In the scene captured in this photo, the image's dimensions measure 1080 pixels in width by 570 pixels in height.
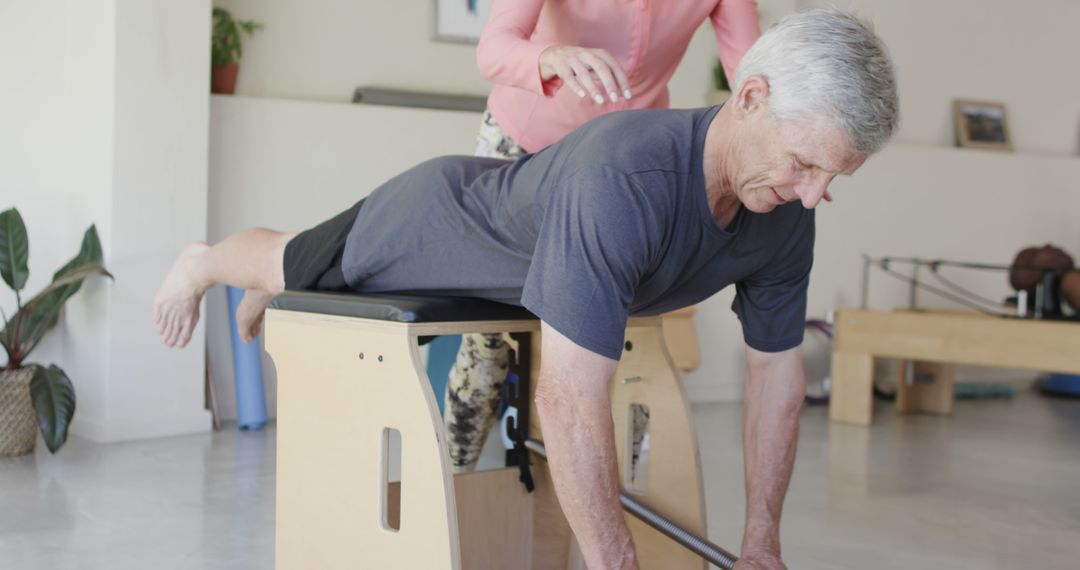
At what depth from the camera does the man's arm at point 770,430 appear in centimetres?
180

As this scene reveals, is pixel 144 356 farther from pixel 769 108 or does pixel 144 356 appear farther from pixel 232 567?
pixel 769 108

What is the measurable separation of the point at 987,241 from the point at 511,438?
4.55 m

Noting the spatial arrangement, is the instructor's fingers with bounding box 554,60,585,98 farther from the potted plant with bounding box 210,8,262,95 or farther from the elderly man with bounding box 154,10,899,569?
the potted plant with bounding box 210,8,262,95

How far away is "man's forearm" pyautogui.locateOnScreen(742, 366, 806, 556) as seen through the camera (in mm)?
1797

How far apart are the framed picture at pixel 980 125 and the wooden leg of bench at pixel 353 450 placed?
503 centimetres

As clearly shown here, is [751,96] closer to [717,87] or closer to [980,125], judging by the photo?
[717,87]

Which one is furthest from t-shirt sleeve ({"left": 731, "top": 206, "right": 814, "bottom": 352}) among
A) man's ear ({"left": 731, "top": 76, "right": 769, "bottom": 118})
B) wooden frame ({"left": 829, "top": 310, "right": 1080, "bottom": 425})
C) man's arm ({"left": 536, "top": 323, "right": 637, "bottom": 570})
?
wooden frame ({"left": 829, "top": 310, "right": 1080, "bottom": 425})

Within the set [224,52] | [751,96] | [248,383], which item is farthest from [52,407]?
[751,96]

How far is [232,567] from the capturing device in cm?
234

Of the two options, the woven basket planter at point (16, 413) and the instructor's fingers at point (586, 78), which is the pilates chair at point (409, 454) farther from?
the woven basket planter at point (16, 413)

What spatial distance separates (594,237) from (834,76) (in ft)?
1.14

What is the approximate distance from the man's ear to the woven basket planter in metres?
2.71

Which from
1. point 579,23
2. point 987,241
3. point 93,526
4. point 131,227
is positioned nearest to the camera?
point 579,23

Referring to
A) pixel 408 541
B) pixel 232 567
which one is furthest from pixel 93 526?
pixel 408 541
